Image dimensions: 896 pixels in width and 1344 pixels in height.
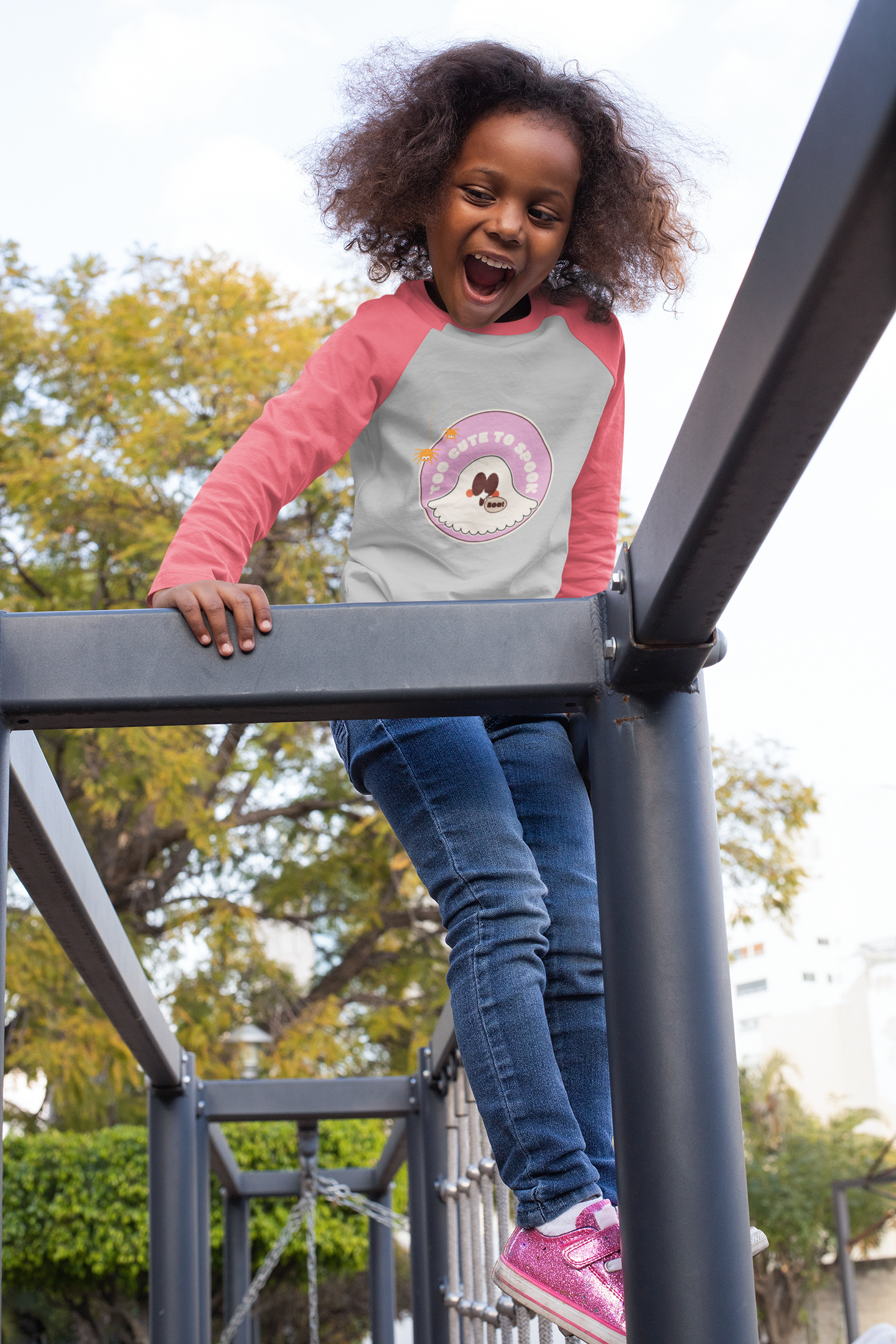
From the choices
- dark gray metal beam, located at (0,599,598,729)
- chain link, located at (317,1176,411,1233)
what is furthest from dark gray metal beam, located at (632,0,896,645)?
chain link, located at (317,1176,411,1233)

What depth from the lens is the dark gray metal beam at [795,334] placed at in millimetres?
415

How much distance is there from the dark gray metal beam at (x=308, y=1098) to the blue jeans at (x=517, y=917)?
5.68 ft

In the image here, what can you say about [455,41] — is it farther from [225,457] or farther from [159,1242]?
[159,1242]

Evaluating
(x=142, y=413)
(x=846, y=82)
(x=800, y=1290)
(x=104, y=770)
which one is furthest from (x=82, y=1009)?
(x=800, y=1290)

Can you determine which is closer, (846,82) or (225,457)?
(846,82)

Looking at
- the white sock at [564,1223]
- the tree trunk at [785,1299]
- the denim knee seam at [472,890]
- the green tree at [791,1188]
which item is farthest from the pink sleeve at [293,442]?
the tree trunk at [785,1299]

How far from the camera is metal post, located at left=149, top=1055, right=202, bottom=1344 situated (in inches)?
84.0

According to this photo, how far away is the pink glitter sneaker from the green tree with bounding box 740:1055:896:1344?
438 inches

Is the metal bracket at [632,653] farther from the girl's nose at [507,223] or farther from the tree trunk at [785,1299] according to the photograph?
the tree trunk at [785,1299]

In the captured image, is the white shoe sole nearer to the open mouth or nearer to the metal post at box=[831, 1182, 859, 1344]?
the open mouth

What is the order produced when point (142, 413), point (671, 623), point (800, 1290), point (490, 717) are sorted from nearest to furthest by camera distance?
1. point (671, 623)
2. point (490, 717)
3. point (142, 413)
4. point (800, 1290)

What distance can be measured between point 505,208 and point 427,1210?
1809 millimetres

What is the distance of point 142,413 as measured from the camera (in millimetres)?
6793

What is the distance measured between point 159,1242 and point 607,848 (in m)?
1.76
